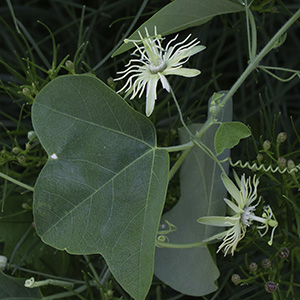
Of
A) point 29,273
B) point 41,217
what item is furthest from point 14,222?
point 41,217

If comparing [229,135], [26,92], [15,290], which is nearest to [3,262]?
[15,290]

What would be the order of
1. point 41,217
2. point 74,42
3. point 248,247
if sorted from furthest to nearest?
point 74,42 < point 248,247 < point 41,217

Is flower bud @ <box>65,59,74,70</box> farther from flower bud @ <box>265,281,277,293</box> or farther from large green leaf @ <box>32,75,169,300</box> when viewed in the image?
flower bud @ <box>265,281,277,293</box>

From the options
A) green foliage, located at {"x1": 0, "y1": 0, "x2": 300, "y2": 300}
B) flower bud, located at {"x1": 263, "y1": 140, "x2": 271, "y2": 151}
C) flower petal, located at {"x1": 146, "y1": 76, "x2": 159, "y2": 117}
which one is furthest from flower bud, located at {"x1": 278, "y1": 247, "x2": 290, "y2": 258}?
flower petal, located at {"x1": 146, "y1": 76, "x2": 159, "y2": 117}

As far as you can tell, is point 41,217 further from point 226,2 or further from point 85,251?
point 226,2

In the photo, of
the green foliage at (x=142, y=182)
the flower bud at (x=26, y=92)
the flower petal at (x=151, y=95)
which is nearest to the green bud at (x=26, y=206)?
the green foliage at (x=142, y=182)

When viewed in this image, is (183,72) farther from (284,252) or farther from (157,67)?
(284,252)
